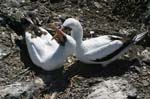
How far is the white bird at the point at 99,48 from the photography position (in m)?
7.72

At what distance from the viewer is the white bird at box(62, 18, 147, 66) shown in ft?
25.3

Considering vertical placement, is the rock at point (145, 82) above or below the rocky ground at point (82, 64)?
below

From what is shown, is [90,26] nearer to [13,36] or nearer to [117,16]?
[117,16]

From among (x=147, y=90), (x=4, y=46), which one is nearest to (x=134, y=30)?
(x=147, y=90)

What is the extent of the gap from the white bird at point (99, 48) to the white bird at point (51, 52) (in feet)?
0.36

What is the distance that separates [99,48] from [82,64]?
403mm

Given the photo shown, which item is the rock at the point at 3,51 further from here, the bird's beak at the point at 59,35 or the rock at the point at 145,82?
the rock at the point at 145,82

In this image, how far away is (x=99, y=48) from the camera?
7.75 m

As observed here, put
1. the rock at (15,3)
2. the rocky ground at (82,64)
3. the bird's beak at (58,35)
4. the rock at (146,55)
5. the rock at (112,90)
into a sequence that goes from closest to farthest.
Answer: the rock at (112,90)
the rocky ground at (82,64)
the bird's beak at (58,35)
the rock at (146,55)
the rock at (15,3)

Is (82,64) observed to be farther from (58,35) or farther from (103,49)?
(58,35)

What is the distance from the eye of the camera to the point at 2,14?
8812 mm

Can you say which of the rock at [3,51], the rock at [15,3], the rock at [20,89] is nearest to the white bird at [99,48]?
the rock at [20,89]

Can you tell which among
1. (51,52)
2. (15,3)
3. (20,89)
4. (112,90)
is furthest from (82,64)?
(15,3)

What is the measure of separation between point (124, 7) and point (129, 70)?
1708mm
